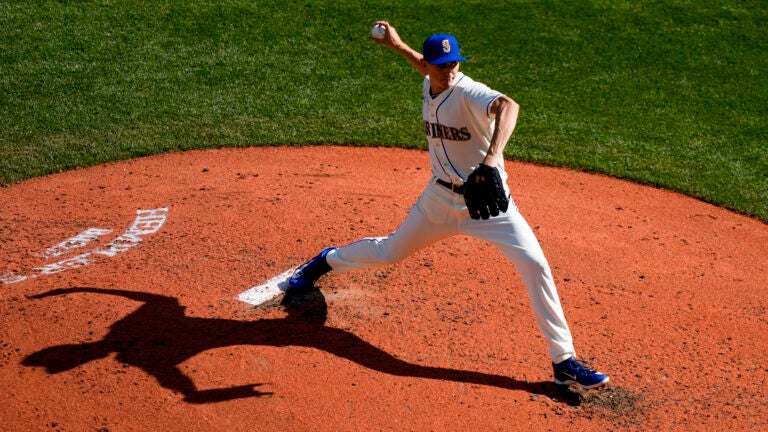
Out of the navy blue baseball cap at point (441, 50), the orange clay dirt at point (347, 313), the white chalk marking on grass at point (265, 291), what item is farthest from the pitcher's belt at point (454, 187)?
the white chalk marking on grass at point (265, 291)

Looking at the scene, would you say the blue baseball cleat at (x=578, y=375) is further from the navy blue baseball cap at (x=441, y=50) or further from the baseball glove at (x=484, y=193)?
the navy blue baseball cap at (x=441, y=50)

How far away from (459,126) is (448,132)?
0.30 ft

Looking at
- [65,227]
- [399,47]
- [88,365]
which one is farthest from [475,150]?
[65,227]

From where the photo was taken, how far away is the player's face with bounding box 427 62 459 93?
15.9 feet

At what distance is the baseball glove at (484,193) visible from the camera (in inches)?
176

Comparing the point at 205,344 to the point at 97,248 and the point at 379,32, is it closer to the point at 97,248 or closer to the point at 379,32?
the point at 97,248

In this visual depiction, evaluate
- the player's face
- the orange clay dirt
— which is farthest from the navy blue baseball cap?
the orange clay dirt

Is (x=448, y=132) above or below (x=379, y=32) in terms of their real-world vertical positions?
below

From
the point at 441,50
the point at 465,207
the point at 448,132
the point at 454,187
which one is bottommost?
the point at 465,207

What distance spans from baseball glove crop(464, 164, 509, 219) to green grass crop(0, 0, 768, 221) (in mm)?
4356

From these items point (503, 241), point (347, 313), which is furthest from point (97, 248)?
point (503, 241)

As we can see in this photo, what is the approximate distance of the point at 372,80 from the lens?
34.5ft

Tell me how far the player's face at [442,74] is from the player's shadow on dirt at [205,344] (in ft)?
5.68

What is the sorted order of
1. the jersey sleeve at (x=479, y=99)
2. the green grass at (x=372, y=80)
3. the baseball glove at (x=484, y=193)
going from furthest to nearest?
the green grass at (x=372, y=80), the jersey sleeve at (x=479, y=99), the baseball glove at (x=484, y=193)
